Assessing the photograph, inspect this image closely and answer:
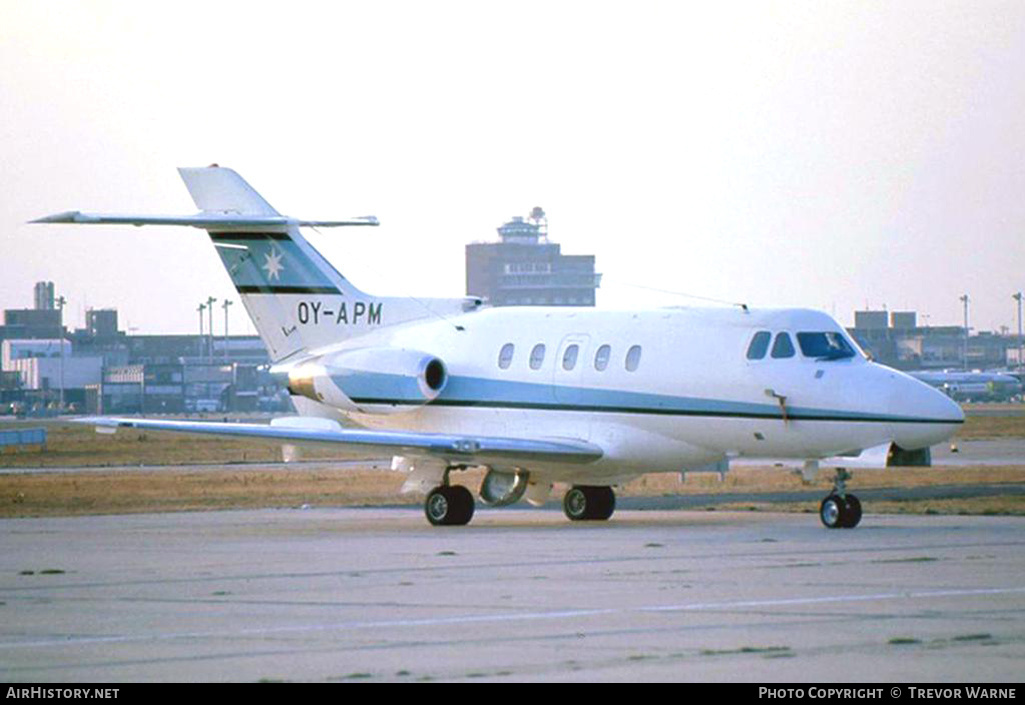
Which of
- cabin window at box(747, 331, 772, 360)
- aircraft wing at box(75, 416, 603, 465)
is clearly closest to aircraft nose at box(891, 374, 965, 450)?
cabin window at box(747, 331, 772, 360)

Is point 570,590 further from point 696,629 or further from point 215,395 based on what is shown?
point 215,395

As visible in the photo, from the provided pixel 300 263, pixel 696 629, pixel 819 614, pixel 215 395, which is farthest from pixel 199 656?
pixel 215 395

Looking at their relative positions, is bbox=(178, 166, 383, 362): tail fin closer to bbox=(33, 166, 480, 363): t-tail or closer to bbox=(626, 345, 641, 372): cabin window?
bbox=(33, 166, 480, 363): t-tail

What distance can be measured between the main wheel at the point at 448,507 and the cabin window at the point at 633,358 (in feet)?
10.3

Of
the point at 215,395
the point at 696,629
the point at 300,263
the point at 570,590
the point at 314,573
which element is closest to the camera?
the point at 696,629

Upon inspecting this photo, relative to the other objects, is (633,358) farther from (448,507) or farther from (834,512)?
(834,512)

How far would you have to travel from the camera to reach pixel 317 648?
1479cm

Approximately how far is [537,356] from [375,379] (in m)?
2.86

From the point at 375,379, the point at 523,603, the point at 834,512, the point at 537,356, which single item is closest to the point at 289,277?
the point at 375,379

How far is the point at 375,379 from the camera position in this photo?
3306 cm

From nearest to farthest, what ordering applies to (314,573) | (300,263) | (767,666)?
(767,666), (314,573), (300,263)

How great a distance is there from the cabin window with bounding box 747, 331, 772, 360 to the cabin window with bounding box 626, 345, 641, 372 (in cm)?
192

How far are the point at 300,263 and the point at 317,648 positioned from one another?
20573 mm

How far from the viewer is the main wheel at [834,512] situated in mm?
27781
